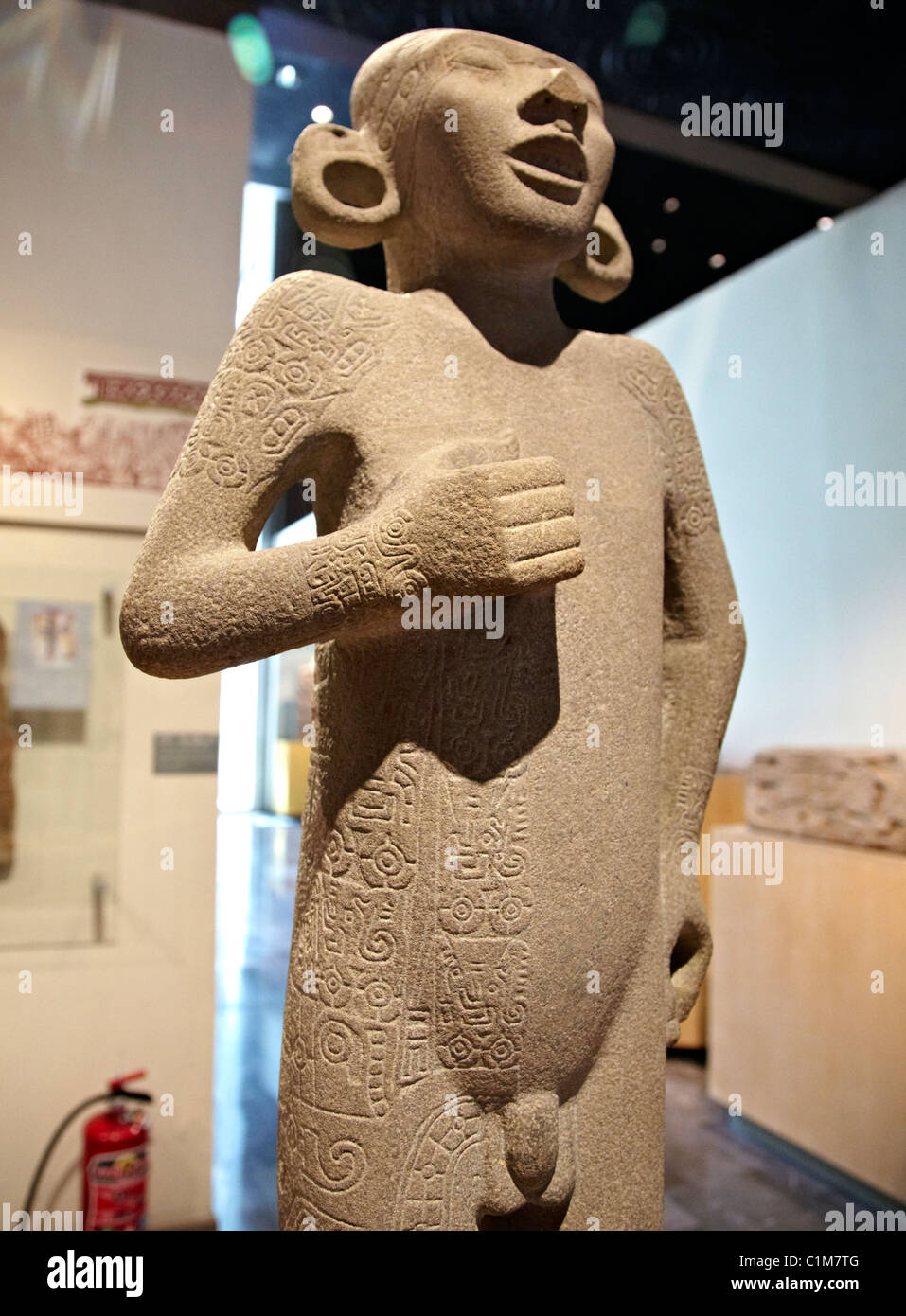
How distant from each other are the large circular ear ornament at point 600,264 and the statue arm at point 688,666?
0.17 meters

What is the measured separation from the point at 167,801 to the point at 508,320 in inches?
94.4

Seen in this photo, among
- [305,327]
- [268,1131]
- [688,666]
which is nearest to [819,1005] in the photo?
[268,1131]

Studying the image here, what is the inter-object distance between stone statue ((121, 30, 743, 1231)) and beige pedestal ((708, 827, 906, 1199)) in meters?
2.67

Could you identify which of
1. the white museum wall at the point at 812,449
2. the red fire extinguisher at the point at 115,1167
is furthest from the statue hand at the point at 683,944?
the white museum wall at the point at 812,449

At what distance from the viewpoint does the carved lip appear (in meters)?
1.74

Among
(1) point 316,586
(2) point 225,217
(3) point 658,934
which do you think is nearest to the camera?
(1) point 316,586

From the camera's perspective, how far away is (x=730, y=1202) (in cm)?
410

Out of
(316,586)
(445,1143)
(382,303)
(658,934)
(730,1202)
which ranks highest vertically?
(382,303)

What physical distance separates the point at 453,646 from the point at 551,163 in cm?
83

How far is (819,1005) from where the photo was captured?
178 inches

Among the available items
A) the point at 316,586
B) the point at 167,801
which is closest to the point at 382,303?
the point at 316,586

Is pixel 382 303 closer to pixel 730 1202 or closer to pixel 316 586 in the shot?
pixel 316 586

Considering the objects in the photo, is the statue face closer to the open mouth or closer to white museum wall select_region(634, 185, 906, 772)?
the open mouth

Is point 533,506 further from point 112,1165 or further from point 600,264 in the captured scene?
point 112,1165
